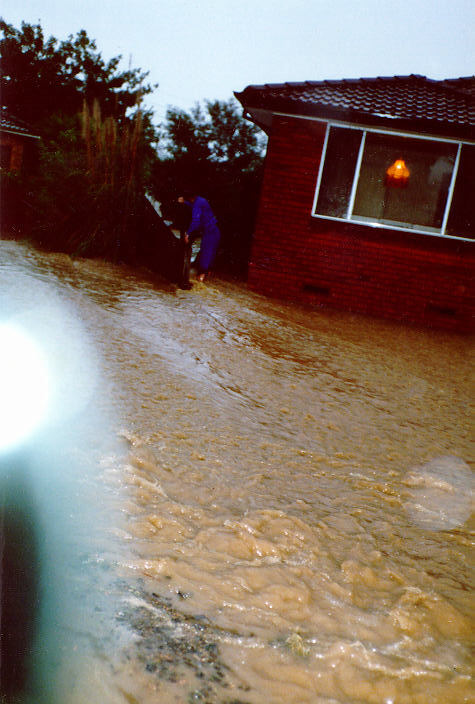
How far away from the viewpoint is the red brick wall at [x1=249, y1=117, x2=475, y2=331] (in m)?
8.88

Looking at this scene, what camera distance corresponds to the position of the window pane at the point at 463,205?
883cm

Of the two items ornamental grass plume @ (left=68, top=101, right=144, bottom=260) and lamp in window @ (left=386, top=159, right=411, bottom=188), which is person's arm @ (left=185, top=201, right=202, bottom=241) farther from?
lamp in window @ (left=386, top=159, right=411, bottom=188)

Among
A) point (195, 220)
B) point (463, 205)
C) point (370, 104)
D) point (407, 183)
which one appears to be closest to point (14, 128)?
point (195, 220)

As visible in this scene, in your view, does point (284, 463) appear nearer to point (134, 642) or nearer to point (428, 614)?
point (428, 614)

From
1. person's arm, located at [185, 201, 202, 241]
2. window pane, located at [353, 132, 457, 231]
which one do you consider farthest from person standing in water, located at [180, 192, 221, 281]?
window pane, located at [353, 132, 457, 231]

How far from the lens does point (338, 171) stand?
9102mm

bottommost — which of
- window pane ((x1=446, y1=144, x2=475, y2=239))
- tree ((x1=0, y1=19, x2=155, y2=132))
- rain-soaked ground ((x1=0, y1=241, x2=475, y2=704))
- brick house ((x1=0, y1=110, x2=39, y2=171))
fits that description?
rain-soaked ground ((x1=0, y1=241, x2=475, y2=704))

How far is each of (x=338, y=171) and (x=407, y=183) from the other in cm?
151

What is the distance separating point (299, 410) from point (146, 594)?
259 centimetres

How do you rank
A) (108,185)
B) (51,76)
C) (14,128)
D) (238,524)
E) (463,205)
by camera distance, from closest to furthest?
(238,524) → (108,185) → (463,205) → (14,128) → (51,76)

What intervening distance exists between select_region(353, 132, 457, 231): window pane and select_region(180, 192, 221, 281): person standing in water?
305 cm

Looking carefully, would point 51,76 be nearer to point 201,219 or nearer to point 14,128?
point 14,128

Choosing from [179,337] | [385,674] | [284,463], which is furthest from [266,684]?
[179,337]

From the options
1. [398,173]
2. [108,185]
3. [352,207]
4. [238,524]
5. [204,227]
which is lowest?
[238,524]
